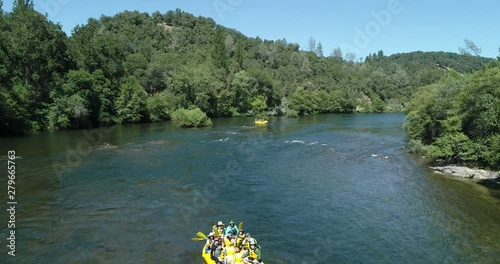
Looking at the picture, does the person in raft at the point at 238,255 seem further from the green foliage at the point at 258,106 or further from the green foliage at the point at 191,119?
the green foliage at the point at 258,106

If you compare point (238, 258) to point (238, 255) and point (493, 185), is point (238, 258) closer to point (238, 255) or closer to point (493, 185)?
point (238, 255)

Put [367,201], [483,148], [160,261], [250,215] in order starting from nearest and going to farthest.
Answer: [160,261], [250,215], [367,201], [483,148]

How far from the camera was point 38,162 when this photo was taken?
139 feet

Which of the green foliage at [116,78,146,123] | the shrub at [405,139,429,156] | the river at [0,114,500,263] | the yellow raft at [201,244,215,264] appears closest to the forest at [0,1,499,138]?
the green foliage at [116,78,146,123]

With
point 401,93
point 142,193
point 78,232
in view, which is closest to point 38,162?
point 142,193

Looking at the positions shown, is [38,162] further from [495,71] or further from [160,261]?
[495,71]

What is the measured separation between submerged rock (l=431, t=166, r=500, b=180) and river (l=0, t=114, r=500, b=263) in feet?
5.68

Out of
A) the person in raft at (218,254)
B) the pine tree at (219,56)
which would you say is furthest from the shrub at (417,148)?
the pine tree at (219,56)

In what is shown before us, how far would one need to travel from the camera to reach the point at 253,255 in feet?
63.7

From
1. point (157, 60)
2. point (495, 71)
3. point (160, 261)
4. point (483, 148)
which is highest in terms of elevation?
point (157, 60)

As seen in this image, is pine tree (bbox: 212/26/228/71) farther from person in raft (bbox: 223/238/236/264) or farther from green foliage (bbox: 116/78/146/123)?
person in raft (bbox: 223/238/236/264)

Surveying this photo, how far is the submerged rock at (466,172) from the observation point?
35.8 meters

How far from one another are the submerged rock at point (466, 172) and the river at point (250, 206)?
1733mm

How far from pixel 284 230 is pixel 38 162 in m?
32.1
